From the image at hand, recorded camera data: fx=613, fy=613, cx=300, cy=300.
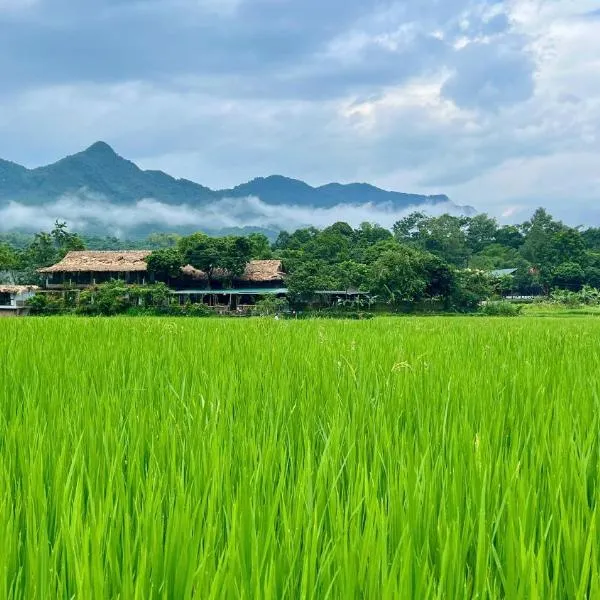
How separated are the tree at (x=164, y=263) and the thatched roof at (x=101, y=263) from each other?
492mm

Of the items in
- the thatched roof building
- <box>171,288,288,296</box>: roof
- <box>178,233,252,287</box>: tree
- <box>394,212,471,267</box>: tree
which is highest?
<box>394,212,471,267</box>: tree

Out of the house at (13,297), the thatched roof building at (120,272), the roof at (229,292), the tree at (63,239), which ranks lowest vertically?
the house at (13,297)

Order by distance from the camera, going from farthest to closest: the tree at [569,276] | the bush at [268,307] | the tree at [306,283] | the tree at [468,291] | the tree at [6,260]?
the tree at [569,276], the tree at [6,260], the tree at [468,291], the tree at [306,283], the bush at [268,307]

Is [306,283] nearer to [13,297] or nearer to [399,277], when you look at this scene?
[399,277]

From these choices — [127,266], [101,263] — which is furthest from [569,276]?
[101,263]

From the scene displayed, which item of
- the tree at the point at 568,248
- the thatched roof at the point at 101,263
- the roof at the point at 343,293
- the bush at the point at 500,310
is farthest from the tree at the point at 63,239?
the tree at the point at 568,248

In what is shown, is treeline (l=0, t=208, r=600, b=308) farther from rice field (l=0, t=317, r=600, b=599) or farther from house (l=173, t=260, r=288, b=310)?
rice field (l=0, t=317, r=600, b=599)

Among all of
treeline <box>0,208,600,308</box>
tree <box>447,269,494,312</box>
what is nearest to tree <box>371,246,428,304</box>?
treeline <box>0,208,600,308</box>

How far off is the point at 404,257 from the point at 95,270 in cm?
1873

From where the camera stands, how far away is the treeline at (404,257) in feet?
112

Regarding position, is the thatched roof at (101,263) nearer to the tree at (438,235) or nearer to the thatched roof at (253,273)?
the thatched roof at (253,273)

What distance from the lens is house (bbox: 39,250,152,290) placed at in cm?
3753

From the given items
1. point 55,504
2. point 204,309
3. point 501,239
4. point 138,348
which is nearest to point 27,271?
point 204,309

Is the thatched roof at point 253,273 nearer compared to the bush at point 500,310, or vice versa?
the bush at point 500,310
